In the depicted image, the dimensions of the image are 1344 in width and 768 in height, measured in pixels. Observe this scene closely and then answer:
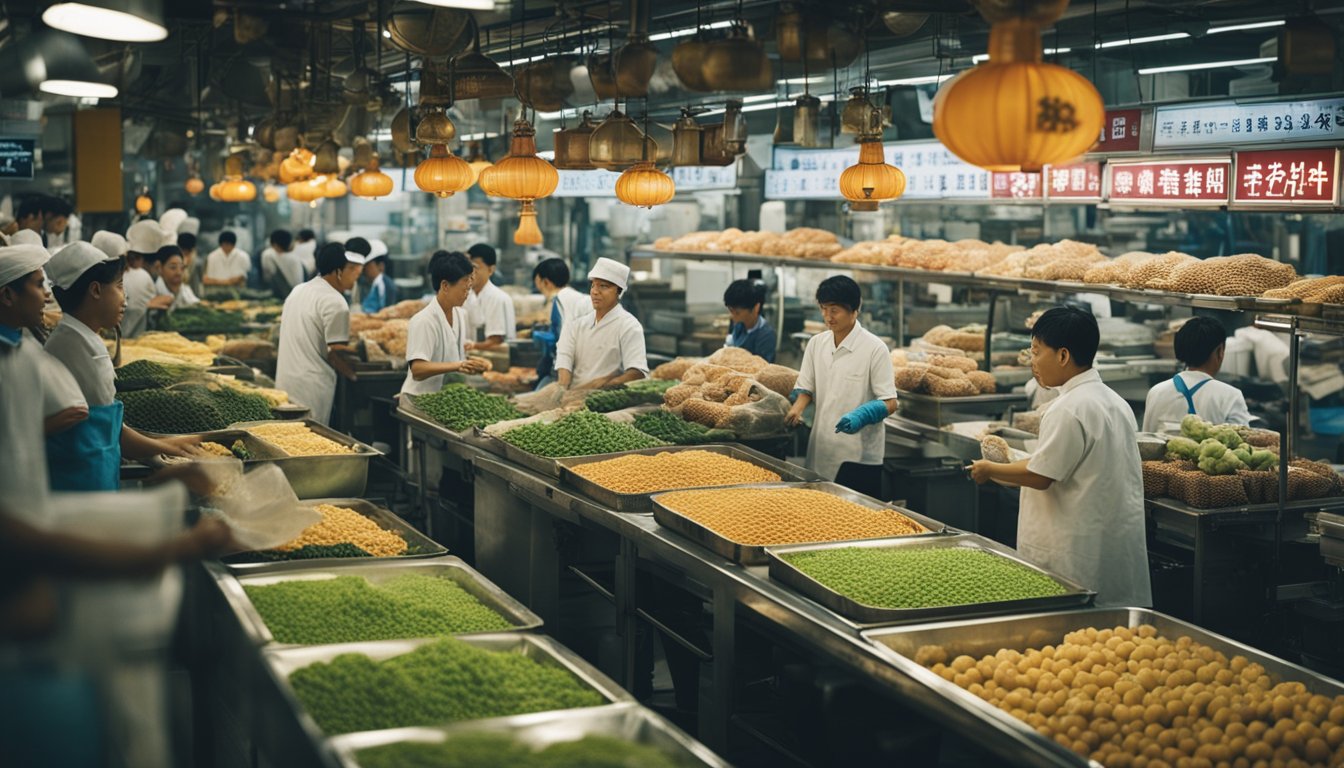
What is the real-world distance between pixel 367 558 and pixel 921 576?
81.2 inches

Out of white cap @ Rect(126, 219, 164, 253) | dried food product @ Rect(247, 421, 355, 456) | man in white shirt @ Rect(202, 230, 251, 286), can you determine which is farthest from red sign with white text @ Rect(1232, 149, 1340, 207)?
man in white shirt @ Rect(202, 230, 251, 286)

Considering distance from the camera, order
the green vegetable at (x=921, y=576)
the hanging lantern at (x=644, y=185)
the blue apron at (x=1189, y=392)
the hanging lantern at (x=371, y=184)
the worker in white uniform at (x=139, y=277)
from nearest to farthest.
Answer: the green vegetable at (x=921, y=576)
the hanging lantern at (x=644, y=185)
the blue apron at (x=1189, y=392)
the hanging lantern at (x=371, y=184)
the worker in white uniform at (x=139, y=277)

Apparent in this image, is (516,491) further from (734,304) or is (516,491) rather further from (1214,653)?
(1214,653)

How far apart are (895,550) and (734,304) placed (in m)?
4.28

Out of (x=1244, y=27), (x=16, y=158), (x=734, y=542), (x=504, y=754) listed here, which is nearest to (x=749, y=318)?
(x=1244, y=27)

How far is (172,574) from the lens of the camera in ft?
9.18

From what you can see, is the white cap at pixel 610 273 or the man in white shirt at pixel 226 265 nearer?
the white cap at pixel 610 273

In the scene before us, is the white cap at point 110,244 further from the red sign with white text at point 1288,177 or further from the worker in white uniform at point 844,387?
the red sign with white text at point 1288,177

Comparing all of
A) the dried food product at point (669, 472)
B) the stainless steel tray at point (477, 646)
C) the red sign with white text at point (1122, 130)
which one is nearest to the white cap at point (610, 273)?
the dried food product at point (669, 472)

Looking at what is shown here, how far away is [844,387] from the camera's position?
7043 mm

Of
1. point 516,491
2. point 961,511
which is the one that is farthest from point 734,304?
point 516,491

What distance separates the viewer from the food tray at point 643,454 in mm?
5418

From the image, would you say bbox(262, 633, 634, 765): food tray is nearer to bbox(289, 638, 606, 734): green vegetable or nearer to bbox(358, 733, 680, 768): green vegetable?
bbox(289, 638, 606, 734): green vegetable

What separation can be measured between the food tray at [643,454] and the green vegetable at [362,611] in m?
1.11
